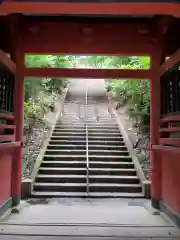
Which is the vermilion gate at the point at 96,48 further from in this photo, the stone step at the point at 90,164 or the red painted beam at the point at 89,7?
the red painted beam at the point at 89,7

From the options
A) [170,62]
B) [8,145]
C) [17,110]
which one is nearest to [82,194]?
[17,110]

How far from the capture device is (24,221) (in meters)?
5.46

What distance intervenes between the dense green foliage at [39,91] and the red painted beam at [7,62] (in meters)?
3.32

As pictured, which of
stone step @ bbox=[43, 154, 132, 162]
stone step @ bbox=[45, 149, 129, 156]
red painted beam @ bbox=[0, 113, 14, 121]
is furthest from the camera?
stone step @ bbox=[45, 149, 129, 156]

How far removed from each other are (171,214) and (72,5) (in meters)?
4.01

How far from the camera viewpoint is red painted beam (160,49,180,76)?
16.7ft

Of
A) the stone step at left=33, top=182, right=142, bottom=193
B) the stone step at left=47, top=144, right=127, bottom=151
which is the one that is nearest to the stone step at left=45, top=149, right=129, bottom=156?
the stone step at left=47, top=144, right=127, bottom=151

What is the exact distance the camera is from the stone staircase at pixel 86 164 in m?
8.16

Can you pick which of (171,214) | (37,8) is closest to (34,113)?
(171,214)

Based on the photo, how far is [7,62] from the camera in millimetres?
5711

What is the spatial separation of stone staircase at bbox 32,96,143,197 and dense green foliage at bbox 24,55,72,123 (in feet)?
3.46

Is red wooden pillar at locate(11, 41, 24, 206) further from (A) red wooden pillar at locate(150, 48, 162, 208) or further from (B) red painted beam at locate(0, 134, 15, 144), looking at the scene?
(A) red wooden pillar at locate(150, 48, 162, 208)

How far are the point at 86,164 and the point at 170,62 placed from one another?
4386 mm

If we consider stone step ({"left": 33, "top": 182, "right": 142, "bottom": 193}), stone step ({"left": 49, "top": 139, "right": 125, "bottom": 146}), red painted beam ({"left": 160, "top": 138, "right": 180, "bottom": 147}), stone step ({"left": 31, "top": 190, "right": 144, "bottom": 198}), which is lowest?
stone step ({"left": 31, "top": 190, "right": 144, "bottom": 198})
